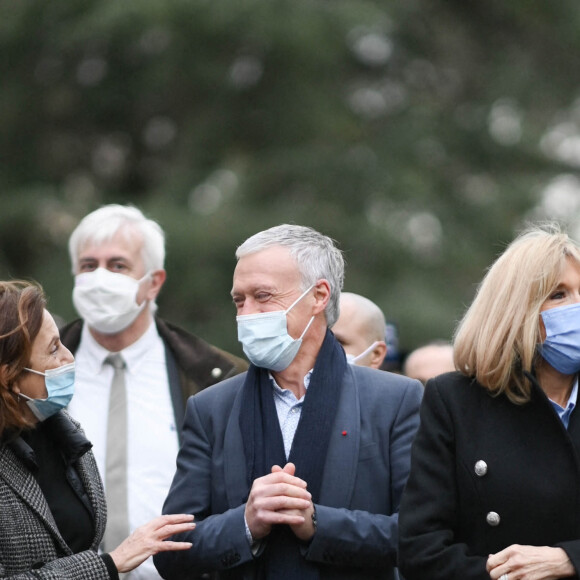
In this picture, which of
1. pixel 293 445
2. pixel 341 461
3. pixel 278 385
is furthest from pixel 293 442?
pixel 278 385

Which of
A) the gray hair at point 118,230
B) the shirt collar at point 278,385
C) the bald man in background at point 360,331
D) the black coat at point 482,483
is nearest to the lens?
the black coat at point 482,483

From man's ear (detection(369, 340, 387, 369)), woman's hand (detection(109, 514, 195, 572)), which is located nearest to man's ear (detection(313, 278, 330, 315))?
woman's hand (detection(109, 514, 195, 572))

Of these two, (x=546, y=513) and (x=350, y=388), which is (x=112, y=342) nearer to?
(x=350, y=388)

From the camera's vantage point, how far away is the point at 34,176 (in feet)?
45.7

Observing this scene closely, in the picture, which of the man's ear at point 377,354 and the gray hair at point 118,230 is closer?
the man's ear at point 377,354

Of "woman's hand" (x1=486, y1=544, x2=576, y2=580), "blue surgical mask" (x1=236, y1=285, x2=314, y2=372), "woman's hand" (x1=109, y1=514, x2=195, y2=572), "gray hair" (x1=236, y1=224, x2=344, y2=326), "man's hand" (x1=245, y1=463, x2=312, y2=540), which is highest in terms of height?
"gray hair" (x1=236, y1=224, x2=344, y2=326)

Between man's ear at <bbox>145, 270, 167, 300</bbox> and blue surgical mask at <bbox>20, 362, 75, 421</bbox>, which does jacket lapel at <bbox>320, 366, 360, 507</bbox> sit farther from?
man's ear at <bbox>145, 270, 167, 300</bbox>

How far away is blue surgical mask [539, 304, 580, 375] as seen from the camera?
4.02 metres

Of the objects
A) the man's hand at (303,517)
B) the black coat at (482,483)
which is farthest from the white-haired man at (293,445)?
the black coat at (482,483)

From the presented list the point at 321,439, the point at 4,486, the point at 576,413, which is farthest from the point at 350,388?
the point at 4,486

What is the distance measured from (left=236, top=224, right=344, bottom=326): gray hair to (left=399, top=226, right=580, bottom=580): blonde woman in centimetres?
68

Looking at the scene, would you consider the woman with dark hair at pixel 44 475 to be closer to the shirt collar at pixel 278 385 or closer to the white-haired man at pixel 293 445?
the white-haired man at pixel 293 445

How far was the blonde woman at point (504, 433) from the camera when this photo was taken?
394 cm

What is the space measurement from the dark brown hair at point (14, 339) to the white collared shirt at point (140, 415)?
0.95 m
